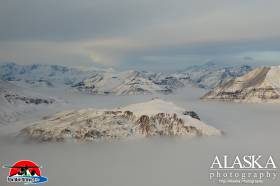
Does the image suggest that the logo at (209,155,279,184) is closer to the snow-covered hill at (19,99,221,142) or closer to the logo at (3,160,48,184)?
the logo at (3,160,48,184)

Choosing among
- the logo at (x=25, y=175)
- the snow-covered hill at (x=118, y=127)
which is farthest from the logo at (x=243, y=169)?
the snow-covered hill at (x=118, y=127)

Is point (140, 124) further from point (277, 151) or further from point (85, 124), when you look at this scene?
point (277, 151)

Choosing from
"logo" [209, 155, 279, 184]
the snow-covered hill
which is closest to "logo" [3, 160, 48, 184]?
"logo" [209, 155, 279, 184]

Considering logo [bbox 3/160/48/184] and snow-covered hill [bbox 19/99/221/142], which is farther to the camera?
snow-covered hill [bbox 19/99/221/142]

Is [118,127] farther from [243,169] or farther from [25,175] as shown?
[25,175]

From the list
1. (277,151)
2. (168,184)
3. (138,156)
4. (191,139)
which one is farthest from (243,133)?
(168,184)

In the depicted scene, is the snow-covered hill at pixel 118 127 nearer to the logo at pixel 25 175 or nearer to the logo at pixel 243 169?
the logo at pixel 243 169
